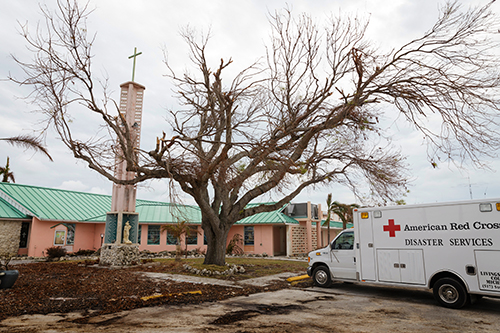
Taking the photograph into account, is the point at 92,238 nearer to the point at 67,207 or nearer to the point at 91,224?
the point at 91,224

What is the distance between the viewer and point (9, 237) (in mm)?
21203

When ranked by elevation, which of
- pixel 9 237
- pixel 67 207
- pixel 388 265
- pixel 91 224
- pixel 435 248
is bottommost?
pixel 388 265

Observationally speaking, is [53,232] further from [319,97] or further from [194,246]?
[319,97]

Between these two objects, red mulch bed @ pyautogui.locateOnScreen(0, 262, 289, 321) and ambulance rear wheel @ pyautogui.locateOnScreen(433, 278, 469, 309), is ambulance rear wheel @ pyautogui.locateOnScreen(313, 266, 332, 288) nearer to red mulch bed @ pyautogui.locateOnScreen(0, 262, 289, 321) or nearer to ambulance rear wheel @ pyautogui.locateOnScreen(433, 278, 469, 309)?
red mulch bed @ pyautogui.locateOnScreen(0, 262, 289, 321)

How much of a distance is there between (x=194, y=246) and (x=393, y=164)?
2053cm

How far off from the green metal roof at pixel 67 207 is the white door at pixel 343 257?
34.6ft

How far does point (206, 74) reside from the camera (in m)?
14.0

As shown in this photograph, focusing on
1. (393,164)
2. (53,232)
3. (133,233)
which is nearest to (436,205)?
(393,164)

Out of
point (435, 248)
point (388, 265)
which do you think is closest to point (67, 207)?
point (388, 265)

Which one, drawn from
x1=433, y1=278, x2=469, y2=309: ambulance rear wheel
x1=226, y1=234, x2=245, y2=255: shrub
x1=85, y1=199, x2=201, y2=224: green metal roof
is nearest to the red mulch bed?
x1=433, y1=278, x2=469, y2=309: ambulance rear wheel

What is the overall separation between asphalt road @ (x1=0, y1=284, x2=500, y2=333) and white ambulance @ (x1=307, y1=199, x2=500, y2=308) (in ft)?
2.06

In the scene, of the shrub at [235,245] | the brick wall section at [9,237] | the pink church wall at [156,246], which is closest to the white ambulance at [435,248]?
the shrub at [235,245]

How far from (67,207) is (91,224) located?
92.7 inches

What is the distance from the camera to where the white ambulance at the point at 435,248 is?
788 cm
